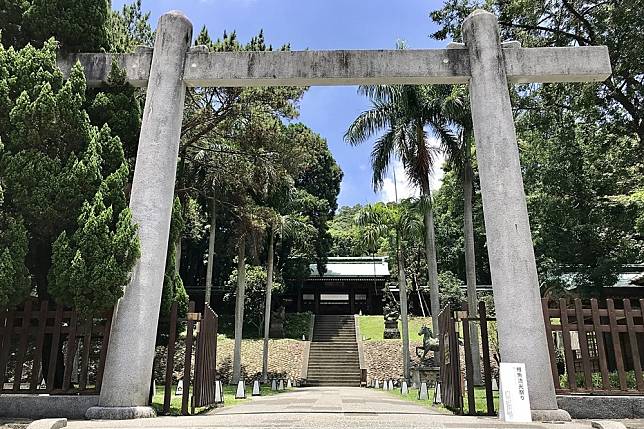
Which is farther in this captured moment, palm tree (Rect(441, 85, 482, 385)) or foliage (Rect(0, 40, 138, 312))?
palm tree (Rect(441, 85, 482, 385))

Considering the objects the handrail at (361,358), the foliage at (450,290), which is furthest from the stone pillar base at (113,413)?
the foliage at (450,290)

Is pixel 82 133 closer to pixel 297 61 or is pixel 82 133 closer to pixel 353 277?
pixel 297 61

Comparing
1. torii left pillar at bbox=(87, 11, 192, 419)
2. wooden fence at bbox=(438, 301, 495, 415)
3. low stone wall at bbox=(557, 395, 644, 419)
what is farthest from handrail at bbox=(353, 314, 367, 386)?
torii left pillar at bbox=(87, 11, 192, 419)

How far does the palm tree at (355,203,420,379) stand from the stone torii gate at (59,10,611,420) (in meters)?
12.2

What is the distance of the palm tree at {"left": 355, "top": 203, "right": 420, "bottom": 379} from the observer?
20422 millimetres

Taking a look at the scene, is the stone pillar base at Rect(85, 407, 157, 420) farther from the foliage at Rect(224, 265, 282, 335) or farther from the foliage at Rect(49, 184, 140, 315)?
the foliage at Rect(224, 265, 282, 335)

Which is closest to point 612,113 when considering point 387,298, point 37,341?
point 37,341

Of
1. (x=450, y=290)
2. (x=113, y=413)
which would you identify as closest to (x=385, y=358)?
(x=450, y=290)

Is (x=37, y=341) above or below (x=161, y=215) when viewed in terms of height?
below

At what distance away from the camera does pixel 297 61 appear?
8305 millimetres

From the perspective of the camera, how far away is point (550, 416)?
6.50 meters

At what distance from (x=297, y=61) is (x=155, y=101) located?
2.35 meters

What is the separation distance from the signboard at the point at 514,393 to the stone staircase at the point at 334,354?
59.7 ft

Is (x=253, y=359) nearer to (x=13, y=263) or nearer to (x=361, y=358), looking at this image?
(x=361, y=358)
